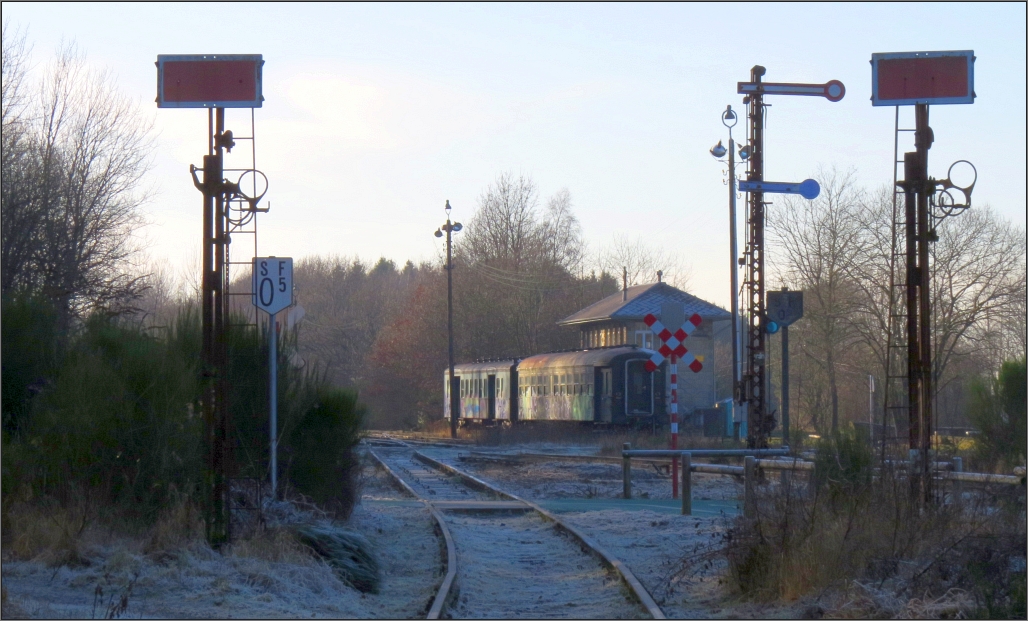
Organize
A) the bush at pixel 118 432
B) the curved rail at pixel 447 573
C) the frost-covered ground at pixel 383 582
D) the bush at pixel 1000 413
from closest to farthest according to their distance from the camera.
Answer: the frost-covered ground at pixel 383 582 < the curved rail at pixel 447 573 < the bush at pixel 118 432 < the bush at pixel 1000 413

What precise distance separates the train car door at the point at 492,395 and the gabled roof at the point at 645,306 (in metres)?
8.56

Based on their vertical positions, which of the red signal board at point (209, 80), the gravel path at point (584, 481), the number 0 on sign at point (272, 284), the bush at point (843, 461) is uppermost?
the red signal board at point (209, 80)

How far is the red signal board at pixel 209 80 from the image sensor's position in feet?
30.1

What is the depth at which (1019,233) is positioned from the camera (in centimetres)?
3797

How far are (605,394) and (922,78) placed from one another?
23.8 meters

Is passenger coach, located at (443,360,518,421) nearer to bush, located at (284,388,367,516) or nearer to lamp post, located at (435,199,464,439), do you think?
lamp post, located at (435,199,464,439)

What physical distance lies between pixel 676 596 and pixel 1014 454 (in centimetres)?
837

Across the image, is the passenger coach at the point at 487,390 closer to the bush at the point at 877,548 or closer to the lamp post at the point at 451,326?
the lamp post at the point at 451,326

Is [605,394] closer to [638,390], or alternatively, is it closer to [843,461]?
[638,390]

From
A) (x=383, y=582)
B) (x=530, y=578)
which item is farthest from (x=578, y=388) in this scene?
(x=383, y=582)

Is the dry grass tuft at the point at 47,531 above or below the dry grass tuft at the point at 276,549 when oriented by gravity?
above

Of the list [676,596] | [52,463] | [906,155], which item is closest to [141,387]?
[52,463]

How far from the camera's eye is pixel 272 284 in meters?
10.8

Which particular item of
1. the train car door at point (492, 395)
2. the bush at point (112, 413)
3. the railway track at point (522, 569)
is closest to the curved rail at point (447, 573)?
the railway track at point (522, 569)
